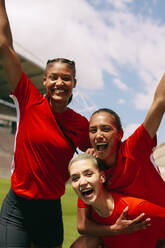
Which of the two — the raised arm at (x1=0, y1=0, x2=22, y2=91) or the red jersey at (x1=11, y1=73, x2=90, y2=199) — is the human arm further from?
the raised arm at (x1=0, y1=0, x2=22, y2=91)

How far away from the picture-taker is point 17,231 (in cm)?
216

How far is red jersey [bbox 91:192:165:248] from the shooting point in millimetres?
2189

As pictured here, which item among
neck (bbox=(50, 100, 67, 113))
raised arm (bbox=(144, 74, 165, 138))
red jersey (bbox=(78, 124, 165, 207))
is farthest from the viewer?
neck (bbox=(50, 100, 67, 113))

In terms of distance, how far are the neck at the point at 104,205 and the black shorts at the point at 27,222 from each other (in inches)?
14.1

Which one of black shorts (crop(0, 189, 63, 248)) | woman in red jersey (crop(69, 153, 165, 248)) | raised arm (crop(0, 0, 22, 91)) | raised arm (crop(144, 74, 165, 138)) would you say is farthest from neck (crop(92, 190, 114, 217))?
raised arm (crop(0, 0, 22, 91))

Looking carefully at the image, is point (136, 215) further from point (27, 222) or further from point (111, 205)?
point (27, 222)

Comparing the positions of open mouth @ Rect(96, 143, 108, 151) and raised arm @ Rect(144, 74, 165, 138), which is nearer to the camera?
raised arm @ Rect(144, 74, 165, 138)

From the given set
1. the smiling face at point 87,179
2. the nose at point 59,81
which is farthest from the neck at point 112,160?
the nose at point 59,81

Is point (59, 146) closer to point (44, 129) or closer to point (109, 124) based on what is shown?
point (44, 129)

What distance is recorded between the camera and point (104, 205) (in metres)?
2.24

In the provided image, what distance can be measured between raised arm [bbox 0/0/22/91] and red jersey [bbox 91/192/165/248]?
46.4 inches

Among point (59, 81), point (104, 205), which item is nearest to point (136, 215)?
point (104, 205)

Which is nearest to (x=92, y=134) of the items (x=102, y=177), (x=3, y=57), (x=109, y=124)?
(x=109, y=124)

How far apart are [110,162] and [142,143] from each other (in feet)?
1.06
